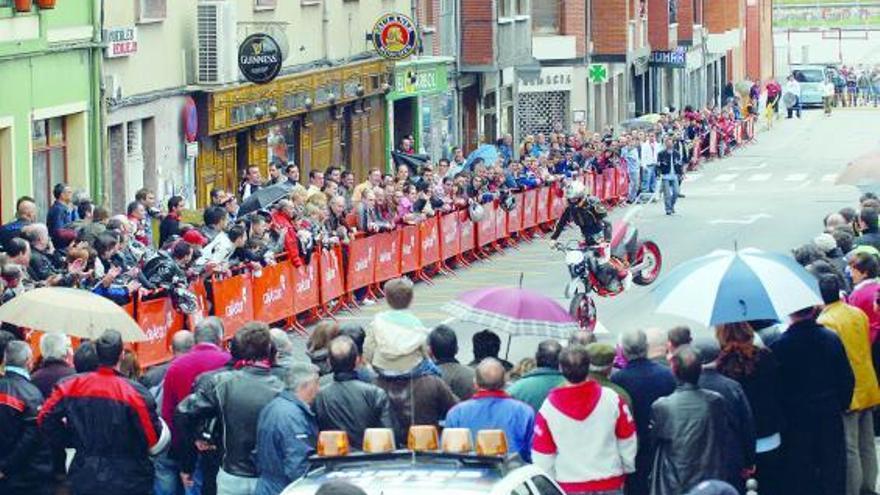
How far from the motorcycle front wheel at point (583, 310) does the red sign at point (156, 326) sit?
198 inches

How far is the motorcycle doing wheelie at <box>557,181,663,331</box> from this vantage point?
27.3m

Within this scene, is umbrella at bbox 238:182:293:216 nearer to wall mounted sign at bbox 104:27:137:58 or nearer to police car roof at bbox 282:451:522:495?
wall mounted sign at bbox 104:27:137:58

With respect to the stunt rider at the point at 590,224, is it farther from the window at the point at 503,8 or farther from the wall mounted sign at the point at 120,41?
the window at the point at 503,8

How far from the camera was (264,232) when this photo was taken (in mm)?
27281

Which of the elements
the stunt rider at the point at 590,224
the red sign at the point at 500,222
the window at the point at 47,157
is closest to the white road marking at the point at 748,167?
the red sign at the point at 500,222

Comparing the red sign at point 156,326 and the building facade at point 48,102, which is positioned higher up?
the building facade at point 48,102

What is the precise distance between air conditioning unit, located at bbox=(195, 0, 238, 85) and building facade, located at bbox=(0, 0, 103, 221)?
14.6 ft

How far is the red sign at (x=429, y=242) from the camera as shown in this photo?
3375 cm

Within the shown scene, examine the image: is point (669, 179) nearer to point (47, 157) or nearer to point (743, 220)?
point (743, 220)

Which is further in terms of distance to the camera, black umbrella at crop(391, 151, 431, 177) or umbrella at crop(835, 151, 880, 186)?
black umbrella at crop(391, 151, 431, 177)

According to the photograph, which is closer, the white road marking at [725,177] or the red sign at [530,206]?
the red sign at [530,206]

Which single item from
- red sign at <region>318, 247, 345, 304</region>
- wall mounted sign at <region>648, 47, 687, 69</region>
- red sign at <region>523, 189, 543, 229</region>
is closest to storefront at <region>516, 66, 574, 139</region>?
wall mounted sign at <region>648, 47, 687, 69</region>

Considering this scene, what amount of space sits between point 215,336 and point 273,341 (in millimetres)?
605

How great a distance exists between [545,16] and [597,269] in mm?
35108
